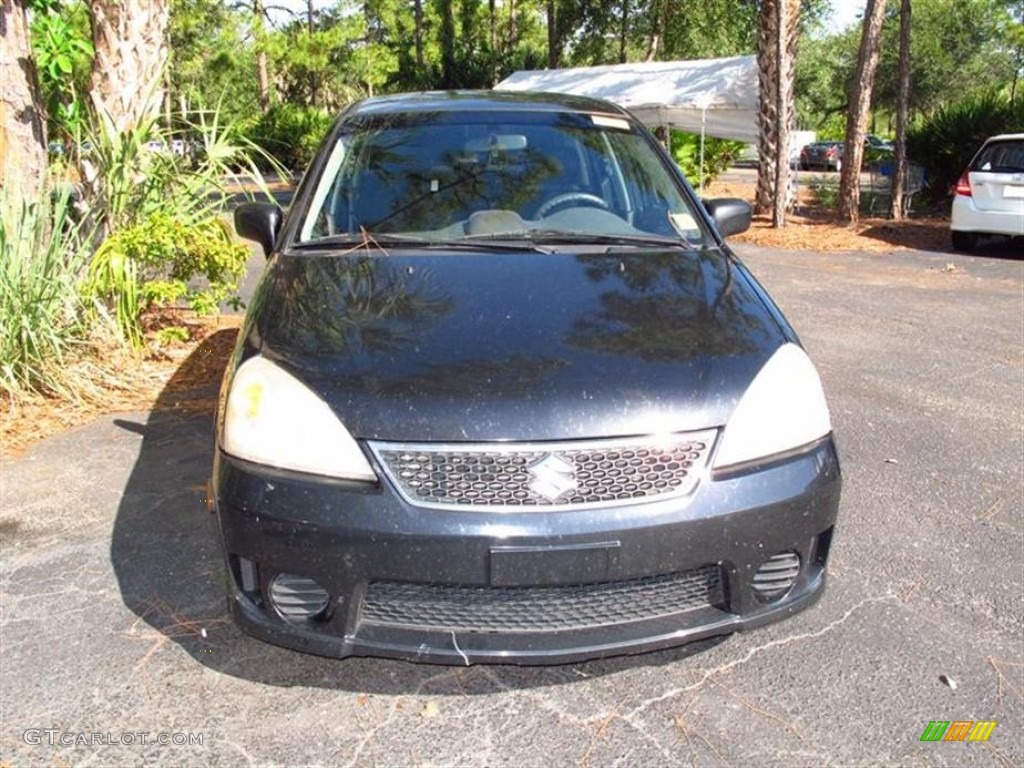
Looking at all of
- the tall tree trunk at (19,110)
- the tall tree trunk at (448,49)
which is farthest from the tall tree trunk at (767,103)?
→ the tall tree trunk at (448,49)

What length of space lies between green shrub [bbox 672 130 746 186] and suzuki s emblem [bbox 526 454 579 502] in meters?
19.0

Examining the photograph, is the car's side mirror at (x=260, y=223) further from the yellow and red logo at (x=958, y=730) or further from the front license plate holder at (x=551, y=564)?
the yellow and red logo at (x=958, y=730)

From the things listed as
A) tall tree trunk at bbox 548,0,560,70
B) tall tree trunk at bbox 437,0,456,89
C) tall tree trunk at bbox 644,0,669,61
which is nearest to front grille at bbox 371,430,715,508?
tall tree trunk at bbox 548,0,560,70

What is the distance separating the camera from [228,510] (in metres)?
2.13

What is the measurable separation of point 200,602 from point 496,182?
1.93 meters

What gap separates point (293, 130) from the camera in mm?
29125

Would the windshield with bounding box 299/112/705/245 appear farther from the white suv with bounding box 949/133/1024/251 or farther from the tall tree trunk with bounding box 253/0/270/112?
the tall tree trunk with bounding box 253/0/270/112

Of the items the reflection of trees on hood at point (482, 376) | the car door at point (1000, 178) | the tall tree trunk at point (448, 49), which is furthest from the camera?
the tall tree trunk at point (448, 49)

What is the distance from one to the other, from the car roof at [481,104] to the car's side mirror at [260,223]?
0.63 meters

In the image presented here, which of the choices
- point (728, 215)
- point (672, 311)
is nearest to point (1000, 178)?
point (728, 215)

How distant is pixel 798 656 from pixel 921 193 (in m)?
15.5

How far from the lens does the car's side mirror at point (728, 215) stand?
3.59m

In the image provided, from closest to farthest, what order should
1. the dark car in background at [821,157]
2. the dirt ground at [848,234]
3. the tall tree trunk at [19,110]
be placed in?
the tall tree trunk at [19,110] < the dirt ground at [848,234] < the dark car in background at [821,157]

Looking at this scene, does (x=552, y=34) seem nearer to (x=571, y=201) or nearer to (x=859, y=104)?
(x=859, y=104)
